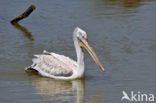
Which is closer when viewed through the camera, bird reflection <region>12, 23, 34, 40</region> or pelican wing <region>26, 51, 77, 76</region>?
pelican wing <region>26, 51, 77, 76</region>

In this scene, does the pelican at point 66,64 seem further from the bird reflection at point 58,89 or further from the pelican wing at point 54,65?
the bird reflection at point 58,89

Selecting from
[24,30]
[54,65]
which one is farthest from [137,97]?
[24,30]

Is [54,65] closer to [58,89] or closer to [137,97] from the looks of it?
[58,89]

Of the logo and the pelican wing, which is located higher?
the pelican wing

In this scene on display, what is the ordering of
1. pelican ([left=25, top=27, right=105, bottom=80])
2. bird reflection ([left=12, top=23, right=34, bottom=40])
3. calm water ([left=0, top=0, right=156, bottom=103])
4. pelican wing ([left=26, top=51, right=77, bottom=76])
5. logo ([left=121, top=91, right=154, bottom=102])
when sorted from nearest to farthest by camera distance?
logo ([left=121, top=91, right=154, bottom=102]) → calm water ([left=0, top=0, right=156, bottom=103]) → pelican ([left=25, top=27, right=105, bottom=80]) → pelican wing ([left=26, top=51, right=77, bottom=76]) → bird reflection ([left=12, top=23, right=34, bottom=40])

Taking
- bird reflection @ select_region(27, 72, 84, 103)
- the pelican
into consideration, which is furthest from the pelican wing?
bird reflection @ select_region(27, 72, 84, 103)

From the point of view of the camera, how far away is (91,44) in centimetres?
1277

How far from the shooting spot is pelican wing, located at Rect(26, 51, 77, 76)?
1054 cm

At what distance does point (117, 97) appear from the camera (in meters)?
9.22

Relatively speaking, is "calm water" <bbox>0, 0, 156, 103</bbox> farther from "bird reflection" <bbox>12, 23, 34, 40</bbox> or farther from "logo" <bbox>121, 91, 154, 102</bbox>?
"logo" <bbox>121, 91, 154, 102</bbox>

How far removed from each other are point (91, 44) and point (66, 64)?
7.32 ft

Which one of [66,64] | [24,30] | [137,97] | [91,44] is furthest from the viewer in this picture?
[24,30]

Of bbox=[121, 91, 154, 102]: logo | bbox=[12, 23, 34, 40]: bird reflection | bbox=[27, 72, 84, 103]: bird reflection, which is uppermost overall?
bbox=[12, 23, 34, 40]: bird reflection

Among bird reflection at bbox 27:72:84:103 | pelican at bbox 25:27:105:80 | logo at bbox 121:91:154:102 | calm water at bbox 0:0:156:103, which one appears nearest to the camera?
logo at bbox 121:91:154:102
